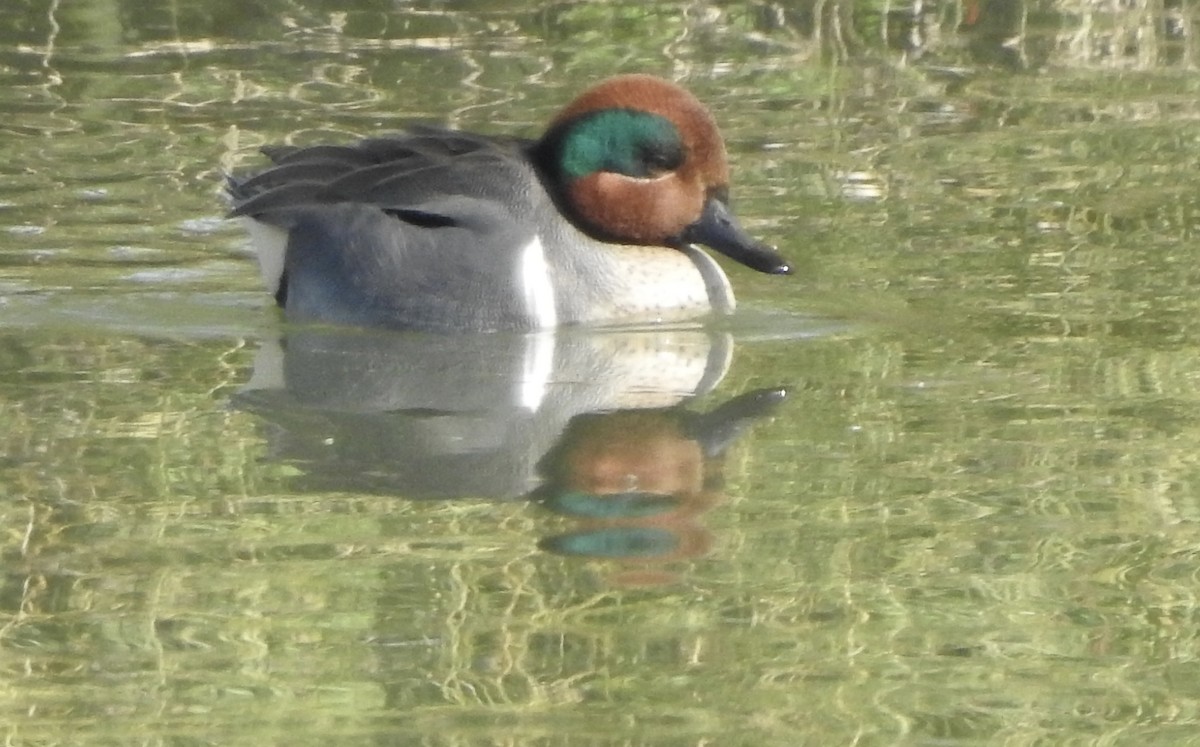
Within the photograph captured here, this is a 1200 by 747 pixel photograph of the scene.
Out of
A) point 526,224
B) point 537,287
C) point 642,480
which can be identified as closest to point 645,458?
point 642,480

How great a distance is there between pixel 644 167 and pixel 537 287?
0.57 metres

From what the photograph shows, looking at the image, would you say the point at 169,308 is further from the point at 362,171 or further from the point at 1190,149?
the point at 1190,149

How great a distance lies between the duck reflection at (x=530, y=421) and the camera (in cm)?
580

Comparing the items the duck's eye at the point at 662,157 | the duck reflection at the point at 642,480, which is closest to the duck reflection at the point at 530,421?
the duck reflection at the point at 642,480

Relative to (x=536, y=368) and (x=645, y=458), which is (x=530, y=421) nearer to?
Answer: (x=645, y=458)

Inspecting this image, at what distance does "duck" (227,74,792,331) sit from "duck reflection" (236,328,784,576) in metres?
0.11

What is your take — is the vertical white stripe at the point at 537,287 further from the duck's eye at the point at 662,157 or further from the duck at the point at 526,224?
the duck's eye at the point at 662,157

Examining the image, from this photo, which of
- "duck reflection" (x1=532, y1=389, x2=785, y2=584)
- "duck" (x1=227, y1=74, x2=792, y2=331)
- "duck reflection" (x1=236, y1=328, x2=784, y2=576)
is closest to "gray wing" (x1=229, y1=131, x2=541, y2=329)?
"duck" (x1=227, y1=74, x2=792, y2=331)

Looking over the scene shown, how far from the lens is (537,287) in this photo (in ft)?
25.8

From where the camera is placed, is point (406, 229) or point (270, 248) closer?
point (406, 229)

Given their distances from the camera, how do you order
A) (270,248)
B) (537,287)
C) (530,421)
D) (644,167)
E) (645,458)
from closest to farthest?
(645,458)
(530,421)
(537,287)
(644,167)
(270,248)

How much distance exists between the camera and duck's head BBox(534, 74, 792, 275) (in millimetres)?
7980

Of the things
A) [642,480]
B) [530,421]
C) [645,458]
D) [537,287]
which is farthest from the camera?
[537,287]

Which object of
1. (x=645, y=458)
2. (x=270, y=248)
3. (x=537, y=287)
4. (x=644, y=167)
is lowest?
(x=270, y=248)
